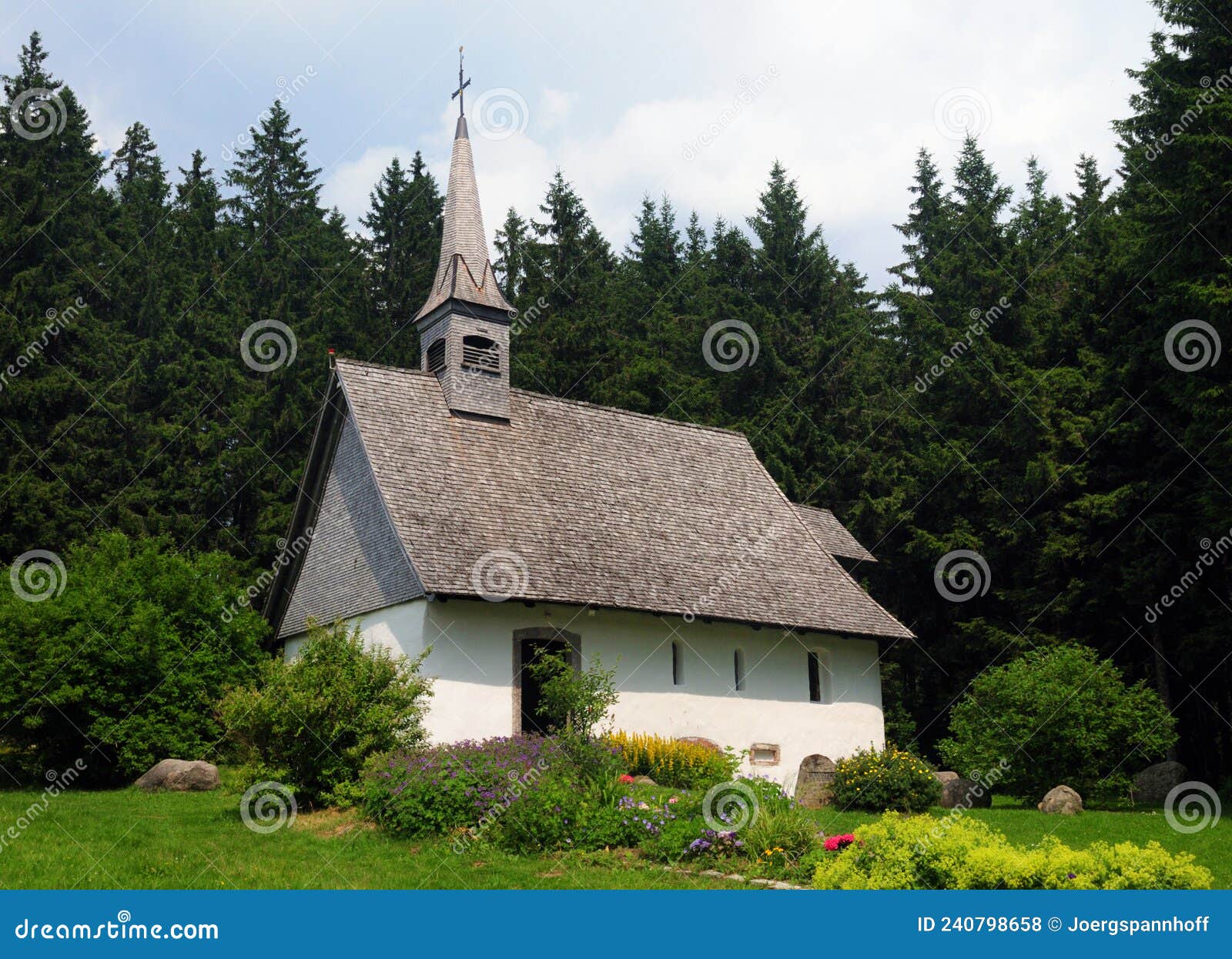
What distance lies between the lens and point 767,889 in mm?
10188

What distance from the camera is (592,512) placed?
23.5m

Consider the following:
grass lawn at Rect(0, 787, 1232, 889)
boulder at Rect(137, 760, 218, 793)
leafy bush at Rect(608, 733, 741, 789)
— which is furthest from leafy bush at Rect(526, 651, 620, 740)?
boulder at Rect(137, 760, 218, 793)

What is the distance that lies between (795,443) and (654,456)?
14.5 meters

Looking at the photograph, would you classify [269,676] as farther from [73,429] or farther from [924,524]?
[924,524]

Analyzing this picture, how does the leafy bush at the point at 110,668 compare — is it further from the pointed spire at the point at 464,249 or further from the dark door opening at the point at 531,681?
the pointed spire at the point at 464,249

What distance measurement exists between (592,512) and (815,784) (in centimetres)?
723

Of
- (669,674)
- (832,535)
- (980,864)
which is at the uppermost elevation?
(832,535)

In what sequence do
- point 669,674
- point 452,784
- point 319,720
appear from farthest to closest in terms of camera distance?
point 669,674, point 319,720, point 452,784

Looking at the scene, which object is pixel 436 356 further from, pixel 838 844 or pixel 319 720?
pixel 838 844

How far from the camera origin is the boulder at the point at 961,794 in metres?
20.3

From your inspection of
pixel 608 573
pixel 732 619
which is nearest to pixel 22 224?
pixel 608 573

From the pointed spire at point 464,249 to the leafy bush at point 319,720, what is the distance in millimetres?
9557

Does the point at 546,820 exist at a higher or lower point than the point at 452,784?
lower

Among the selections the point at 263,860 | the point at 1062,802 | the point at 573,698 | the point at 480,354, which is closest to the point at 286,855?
the point at 263,860
